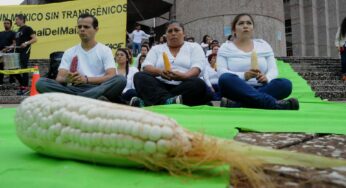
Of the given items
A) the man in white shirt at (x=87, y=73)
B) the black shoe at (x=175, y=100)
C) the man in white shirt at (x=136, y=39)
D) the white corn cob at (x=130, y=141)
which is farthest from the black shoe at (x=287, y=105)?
the man in white shirt at (x=136, y=39)

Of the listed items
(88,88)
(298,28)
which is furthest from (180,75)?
(298,28)

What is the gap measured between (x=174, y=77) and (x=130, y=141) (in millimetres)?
2531

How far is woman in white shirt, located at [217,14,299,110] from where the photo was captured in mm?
3193

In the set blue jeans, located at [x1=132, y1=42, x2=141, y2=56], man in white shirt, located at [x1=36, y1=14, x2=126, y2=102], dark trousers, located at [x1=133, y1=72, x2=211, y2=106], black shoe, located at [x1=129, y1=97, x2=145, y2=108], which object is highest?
blue jeans, located at [x1=132, y1=42, x2=141, y2=56]

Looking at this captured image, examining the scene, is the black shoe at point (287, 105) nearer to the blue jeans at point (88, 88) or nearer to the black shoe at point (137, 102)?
the black shoe at point (137, 102)

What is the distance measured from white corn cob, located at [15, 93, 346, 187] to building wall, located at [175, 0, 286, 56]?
34.4 feet

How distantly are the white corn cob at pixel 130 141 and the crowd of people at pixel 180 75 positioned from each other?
2090 millimetres

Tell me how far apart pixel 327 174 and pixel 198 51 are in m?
2.86

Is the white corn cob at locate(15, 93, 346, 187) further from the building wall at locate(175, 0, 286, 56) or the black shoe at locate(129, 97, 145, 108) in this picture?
the building wall at locate(175, 0, 286, 56)

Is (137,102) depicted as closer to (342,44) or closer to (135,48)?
(342,44)

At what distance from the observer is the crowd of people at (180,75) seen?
327cm

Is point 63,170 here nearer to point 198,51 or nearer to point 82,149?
point 82,149

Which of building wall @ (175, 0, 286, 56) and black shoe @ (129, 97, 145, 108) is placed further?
building wall @ (175, 0, 286, 56)

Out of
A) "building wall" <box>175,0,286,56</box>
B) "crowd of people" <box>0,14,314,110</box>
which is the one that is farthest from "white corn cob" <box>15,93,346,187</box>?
"building wall" <box>175,0,286,56</box>
